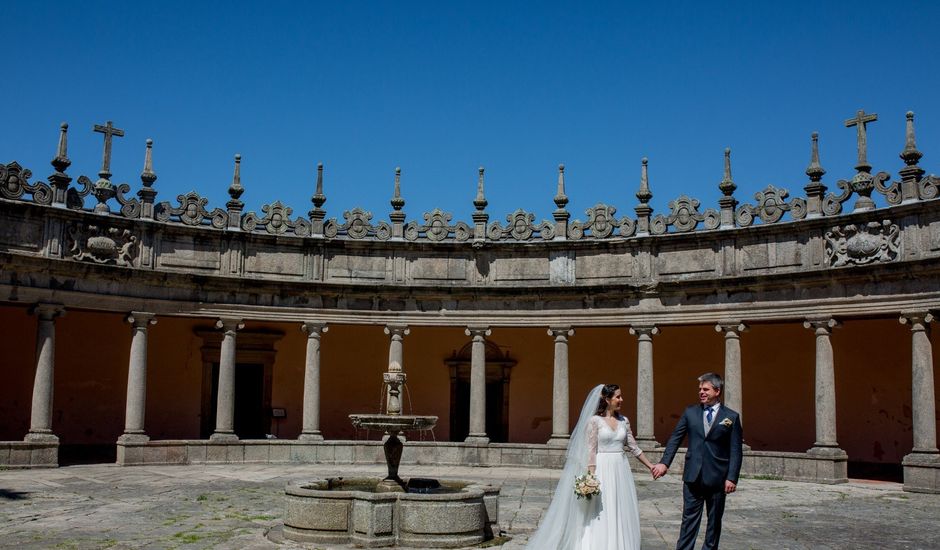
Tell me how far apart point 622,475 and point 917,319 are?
1348cm

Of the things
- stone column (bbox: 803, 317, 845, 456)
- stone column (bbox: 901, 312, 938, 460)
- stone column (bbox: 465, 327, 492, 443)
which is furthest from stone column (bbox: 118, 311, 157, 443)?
stone column (bbox: 901, 312, 938, 460)

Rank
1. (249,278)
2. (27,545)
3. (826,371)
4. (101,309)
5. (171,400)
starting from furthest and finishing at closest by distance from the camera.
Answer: (171,400)
(249,278)
(101,309)
(826,371)
(27,545)

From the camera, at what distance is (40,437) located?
21.5m

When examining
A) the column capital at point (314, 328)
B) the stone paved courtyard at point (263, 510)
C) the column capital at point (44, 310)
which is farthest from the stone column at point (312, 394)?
the column capital at point (44, 310)

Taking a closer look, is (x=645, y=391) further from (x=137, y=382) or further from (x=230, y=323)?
(x=137, y=382)

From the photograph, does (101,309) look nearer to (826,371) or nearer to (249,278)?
(249,278)

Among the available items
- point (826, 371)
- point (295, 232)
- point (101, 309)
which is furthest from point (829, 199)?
point (101, 309)

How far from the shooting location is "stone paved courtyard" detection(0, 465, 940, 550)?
493 inches

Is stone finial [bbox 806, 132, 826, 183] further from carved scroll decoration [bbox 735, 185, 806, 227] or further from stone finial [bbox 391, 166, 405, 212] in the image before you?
stone finial [bbox 391, 166, 405, 212]

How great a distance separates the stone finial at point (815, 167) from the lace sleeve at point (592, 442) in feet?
48.5

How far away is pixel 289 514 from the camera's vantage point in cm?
1221

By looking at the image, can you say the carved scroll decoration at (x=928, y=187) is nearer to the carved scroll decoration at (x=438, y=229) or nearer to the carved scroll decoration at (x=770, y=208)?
the carved scroll decoration at (x=770, y=208)

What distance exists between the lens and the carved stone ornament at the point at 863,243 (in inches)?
824

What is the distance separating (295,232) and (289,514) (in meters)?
14.3
